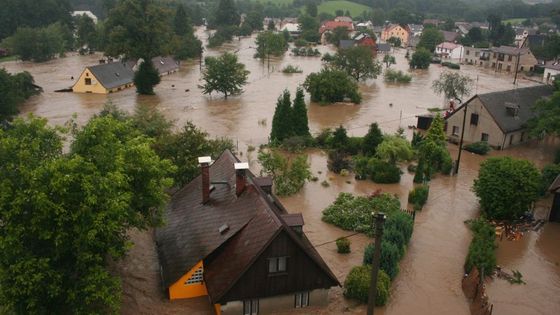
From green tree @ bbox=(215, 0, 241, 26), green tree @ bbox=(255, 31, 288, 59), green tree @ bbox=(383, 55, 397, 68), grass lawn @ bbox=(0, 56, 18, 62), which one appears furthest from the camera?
green tree @ bbox=(215, 0, 241, 26)

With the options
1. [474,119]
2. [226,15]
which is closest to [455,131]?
[474,119]

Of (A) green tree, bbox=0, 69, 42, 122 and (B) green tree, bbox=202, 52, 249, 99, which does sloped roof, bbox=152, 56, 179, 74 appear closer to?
(B) green tree, bbox=202, 52, 249, 99

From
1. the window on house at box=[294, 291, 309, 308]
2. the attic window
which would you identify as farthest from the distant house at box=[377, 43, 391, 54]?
the window on house at box=[294, 291, 309, 308]

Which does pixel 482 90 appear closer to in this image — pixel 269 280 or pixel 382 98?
pixel 382 98

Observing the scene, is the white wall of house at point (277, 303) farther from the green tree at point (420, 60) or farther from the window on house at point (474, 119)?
the green tree at point (420, 60)

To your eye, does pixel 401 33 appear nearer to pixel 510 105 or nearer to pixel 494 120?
pixel 510 105
